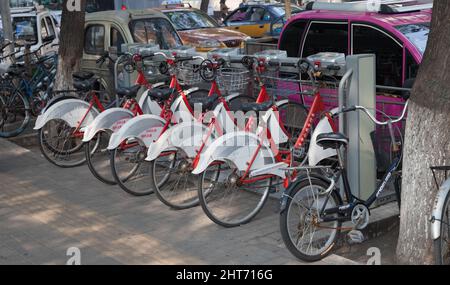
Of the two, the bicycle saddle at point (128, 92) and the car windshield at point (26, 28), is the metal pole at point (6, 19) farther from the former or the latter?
the bicycle saddle at point (128, 92)

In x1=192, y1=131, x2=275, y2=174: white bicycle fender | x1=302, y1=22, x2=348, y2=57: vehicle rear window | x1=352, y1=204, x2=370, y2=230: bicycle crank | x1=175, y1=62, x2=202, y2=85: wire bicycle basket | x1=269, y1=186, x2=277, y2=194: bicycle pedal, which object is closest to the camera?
x1=352, y1=204, x2=370, y2=230: bicycle crank

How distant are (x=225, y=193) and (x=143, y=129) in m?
1.12

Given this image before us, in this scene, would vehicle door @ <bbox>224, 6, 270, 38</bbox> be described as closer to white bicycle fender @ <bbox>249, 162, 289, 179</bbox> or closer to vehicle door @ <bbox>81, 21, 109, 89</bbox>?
vehicle door @ <bbox>81, 21, 109, 89</bbox>

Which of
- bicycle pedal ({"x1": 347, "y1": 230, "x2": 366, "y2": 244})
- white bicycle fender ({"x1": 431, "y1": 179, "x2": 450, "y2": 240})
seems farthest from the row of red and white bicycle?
white bicycle fender ({"x1": 431, "y1": 179, "x2": 450, "y2": 240})

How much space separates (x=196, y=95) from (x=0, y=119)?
4241 mm

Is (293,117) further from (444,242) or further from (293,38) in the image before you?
(444,242)

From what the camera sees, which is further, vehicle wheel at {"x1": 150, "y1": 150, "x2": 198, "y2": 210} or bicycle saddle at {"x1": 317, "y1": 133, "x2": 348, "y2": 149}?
vehicle wheel at {"x1": 150, "y1": 150, "x2": 198, "y2": 210}

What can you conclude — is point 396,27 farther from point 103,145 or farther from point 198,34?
point 198,34

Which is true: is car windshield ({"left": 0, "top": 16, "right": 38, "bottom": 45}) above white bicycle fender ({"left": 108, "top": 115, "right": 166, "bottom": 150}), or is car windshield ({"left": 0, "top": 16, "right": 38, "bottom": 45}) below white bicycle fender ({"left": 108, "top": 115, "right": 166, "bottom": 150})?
above

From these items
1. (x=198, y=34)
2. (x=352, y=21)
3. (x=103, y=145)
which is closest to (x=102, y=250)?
(x=103, y=145)

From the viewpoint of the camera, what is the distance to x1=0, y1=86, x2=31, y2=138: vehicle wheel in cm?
1049

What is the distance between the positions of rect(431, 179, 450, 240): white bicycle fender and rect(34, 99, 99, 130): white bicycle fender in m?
4.50

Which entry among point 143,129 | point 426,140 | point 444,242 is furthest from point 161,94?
point 444,242

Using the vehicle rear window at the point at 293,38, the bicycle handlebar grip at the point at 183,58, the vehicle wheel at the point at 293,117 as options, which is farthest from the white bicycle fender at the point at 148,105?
the vehicle rear window at the point at 293,38
